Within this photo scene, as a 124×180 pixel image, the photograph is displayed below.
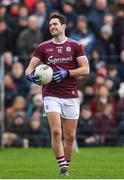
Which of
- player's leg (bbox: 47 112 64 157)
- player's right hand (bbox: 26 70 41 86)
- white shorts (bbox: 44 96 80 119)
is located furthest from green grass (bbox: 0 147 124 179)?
player's right hand (bbox: 26 70 41 86)

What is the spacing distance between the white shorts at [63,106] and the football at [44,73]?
0.33 metres

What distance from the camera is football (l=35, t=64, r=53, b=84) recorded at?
1390 centimetres

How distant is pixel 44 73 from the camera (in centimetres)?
1389

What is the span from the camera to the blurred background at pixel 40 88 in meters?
22.9

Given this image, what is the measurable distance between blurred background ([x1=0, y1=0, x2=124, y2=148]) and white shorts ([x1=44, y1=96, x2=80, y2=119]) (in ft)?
26.7

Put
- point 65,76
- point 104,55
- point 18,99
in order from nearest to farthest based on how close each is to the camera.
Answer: point 65,76 → point 18,99 → point 104,55

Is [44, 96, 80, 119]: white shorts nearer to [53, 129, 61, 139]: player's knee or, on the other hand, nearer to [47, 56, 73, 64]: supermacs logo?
[53, 129, 61, 139]: player's knee

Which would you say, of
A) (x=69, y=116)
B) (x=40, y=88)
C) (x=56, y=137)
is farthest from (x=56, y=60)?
(x=40, y=88)

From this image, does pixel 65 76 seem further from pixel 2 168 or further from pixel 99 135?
pixel 99 135

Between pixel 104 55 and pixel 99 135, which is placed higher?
pixel 104 55

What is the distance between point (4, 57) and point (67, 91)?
29.8ft

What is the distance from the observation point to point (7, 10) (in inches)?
997

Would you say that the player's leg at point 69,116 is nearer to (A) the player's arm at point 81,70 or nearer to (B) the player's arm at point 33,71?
(A) the player's arm at point 81,70

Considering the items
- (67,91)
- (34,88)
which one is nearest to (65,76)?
(67,91)
